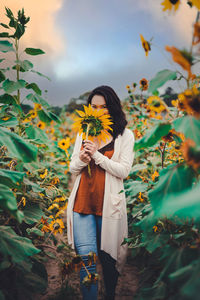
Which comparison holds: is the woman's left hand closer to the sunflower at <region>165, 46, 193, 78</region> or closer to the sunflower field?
the sunflower field

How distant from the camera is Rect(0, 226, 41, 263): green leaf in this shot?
0.99m

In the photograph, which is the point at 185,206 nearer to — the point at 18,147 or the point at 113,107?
the point at 18,147

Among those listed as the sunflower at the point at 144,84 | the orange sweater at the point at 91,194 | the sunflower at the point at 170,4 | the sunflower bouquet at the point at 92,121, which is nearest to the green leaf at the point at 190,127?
the sunflower at the point at 170,4

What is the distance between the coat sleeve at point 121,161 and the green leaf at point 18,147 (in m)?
0.88

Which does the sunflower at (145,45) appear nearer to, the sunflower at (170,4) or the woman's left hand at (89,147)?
the sunflower at (170,4)

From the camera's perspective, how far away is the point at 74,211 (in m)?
1.84

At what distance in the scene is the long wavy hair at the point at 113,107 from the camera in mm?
2062

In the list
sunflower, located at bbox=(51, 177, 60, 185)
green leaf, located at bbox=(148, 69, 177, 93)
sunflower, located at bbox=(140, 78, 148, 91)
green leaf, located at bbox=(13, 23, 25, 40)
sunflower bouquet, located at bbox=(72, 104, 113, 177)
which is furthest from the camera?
sunflower, located at bbox=(140, 78, 148, 91)

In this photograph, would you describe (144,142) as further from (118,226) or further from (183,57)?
(118,226)

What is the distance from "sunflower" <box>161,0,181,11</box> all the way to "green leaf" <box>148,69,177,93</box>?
255 millimetres

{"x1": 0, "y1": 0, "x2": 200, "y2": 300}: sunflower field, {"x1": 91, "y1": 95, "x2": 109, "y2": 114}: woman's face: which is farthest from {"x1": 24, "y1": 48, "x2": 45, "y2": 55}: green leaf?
{"x1": 91, "y1": 95, "x2": 109, "y2": 114}: woman's face

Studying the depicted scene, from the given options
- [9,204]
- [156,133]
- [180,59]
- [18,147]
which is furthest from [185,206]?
[18,147]

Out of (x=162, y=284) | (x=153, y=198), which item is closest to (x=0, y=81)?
(x=153, y=198)

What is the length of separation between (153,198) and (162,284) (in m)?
0.41
